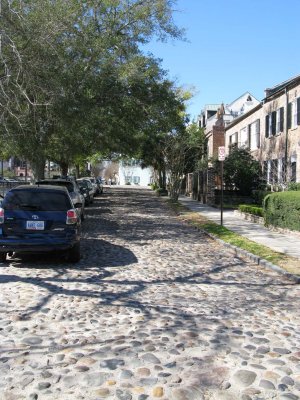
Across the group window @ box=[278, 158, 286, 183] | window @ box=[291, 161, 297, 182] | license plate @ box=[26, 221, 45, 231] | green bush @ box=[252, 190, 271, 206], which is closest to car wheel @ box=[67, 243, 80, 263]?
license plate @ box=[26, 221, 45, 231]

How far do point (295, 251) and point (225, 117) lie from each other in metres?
45.5

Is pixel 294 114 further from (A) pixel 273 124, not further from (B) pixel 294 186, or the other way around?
(B) pixel 294 186

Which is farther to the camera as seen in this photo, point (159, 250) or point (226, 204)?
point (226, 204)

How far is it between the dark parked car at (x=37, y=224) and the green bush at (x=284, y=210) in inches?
286

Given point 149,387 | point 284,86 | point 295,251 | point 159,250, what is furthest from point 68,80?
point 284,86

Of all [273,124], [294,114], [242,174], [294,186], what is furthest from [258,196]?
[273,124]

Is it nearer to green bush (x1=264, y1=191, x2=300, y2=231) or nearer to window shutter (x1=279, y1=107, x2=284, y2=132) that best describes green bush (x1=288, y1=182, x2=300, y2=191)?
window shutter (x1=279, y1=107, x2=284, y2=132)

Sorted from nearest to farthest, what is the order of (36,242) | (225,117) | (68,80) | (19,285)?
1. (19,285)
2. (36,242)
3. (68,80)
4. (225,117)

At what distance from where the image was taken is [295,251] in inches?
436

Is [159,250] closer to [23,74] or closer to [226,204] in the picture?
[23,74]

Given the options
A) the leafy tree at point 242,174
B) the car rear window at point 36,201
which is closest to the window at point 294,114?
the leafy tree at point 242,174

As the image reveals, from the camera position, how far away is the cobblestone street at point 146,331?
3.91m

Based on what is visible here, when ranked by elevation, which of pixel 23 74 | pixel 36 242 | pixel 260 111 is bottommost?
pixel 36 242

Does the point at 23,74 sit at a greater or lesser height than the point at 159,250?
greater
